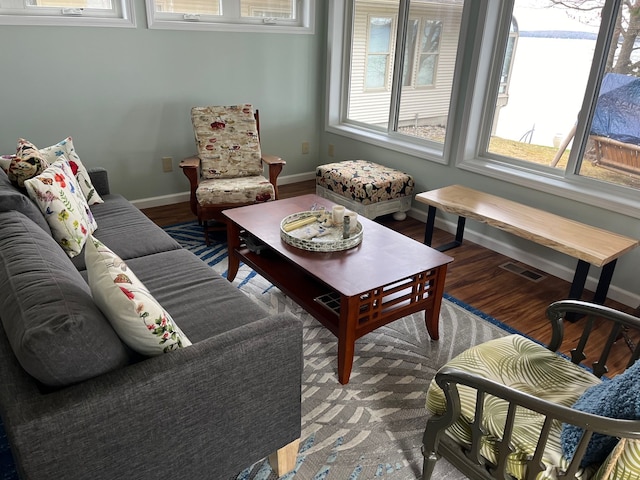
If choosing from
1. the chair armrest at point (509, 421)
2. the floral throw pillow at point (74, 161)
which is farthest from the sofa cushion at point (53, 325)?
the floral throw pillow at point (74, 161)

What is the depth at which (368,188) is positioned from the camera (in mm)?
3586

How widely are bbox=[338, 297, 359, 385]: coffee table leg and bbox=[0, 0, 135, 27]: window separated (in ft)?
9.32

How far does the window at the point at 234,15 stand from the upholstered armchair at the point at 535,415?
3.37m

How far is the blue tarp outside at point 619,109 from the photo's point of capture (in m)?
2.71

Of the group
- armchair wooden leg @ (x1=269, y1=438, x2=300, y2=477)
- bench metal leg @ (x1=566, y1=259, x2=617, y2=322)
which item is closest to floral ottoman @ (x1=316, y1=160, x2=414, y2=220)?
bench metal leg @ (x1=566, y1=259, x2=617, y2=322)

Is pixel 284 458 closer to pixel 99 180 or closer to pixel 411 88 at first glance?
pixel 99 180

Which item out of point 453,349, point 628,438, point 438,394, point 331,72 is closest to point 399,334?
point 453,349

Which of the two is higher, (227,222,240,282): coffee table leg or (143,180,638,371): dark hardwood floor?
(227,222,240,282): coffee table leg

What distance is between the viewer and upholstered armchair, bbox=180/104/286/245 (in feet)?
11.1

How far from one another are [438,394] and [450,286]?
60.5 inches

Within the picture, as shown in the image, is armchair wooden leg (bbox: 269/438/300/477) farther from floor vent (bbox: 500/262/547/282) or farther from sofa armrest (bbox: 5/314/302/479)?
floor vent (bbox: 500/262/547/282)

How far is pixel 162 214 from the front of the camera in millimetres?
3938

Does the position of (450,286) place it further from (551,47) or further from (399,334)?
(551,47)

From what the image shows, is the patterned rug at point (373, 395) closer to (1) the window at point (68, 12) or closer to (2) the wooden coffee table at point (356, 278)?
(2) the wooden coffee table at point (356, 278)
